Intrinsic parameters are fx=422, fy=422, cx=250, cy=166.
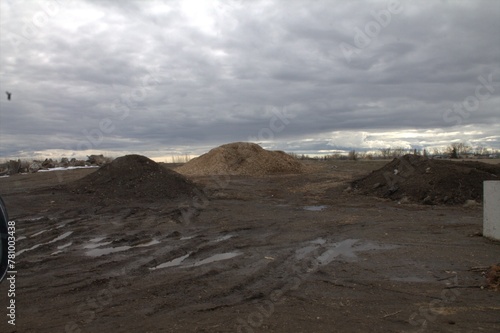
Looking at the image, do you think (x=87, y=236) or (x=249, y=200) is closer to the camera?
(x=87, y=236)

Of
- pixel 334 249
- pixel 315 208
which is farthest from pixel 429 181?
pixel 334 249

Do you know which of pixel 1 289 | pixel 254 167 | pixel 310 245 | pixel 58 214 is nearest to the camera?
pixel 1 289

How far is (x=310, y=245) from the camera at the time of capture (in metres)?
9.47

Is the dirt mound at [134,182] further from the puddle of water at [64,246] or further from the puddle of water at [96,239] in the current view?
the puddle of water at [64,246]

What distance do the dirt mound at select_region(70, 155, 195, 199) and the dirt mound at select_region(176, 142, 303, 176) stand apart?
34.3 feet

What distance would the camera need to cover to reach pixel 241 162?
3322 cm

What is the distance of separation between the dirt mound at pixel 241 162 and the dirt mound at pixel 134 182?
10446 mm

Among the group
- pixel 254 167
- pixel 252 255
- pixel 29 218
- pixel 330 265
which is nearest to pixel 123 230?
pixel 29 218

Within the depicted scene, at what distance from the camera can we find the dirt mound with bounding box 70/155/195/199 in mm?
18141

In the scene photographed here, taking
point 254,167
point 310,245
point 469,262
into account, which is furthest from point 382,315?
point 254,167

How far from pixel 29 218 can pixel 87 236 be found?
147 inches

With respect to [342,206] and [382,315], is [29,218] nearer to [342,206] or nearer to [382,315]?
[342,206]

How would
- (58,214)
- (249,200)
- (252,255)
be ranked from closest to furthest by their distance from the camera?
1. (252,255)
2. (58,214)
3. (249,200)

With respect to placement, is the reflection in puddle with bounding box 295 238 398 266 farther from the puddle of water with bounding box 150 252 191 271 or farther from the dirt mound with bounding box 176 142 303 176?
the dirt mound with bounding box 176 142 303 176
